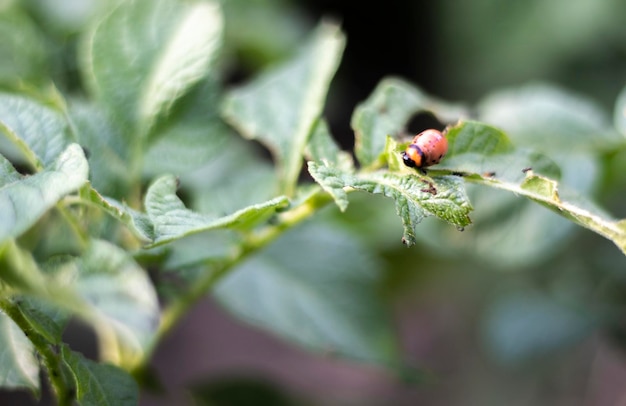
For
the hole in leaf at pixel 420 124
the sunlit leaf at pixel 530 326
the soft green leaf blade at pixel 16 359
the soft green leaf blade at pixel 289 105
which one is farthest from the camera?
the hole in leaf at pixel 420 124

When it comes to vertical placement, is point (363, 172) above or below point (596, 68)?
below

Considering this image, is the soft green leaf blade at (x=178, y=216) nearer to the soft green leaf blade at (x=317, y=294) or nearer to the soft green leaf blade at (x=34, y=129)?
the soft green leaf blade at (x=34, y=129)

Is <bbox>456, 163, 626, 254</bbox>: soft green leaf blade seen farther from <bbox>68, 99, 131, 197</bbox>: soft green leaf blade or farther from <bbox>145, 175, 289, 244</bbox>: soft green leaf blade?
<bbox>68, 99, 131, 197</bbox>: soft green leaf blade

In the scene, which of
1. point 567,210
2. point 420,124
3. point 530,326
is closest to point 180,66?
point 567,210

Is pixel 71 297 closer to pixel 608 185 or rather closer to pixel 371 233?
pixel 371 233

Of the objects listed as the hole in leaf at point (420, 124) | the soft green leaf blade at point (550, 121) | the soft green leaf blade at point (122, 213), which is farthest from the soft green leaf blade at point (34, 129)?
the hole in leaf at point (420, 124)

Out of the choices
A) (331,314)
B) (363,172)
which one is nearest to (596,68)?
(331,314)
